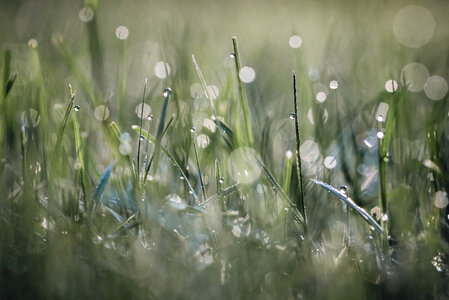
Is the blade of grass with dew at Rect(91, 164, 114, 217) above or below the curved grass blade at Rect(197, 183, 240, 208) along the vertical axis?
above

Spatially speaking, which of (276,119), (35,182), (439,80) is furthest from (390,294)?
(439,80)

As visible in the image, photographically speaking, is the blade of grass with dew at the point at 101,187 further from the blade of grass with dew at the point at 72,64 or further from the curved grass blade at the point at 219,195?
the blade of grass with dew at the point at 72,64

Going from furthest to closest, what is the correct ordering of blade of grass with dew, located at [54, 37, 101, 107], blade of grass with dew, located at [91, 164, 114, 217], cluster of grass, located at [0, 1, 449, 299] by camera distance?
1. blade of grass with dew, located at [54, 37, 101, 107]
2. blade of grass with dew, located at [91, 164, 114, 217]
3. cluster of grass, located at [0, 1, 449, 299]

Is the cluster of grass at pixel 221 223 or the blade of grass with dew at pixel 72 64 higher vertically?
the blade of grass with dew at pixel 72 64

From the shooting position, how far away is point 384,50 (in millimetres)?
1962

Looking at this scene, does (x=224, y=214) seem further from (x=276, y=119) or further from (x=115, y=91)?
(x=115, y=91)

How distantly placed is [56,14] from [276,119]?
217 cm

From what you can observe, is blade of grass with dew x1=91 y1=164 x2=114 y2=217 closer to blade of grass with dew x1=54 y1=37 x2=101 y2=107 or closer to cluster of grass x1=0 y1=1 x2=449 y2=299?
cluster of grass x1=0 y1=1 x2=449 y2=299

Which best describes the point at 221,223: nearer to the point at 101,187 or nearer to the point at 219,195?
the point at 219,195

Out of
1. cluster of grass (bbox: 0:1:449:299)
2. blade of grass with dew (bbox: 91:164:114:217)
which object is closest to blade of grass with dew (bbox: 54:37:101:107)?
cluster of grass (bbox: 0:1:449:299)

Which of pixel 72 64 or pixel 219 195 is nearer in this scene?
pixel 219 195

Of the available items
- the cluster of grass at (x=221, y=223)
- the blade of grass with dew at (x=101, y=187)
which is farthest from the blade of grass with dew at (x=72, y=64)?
the blade of grass with dew at (x=101, y=187)

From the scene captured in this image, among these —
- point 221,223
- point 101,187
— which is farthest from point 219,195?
point 101,187

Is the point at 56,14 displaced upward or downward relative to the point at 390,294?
upward
